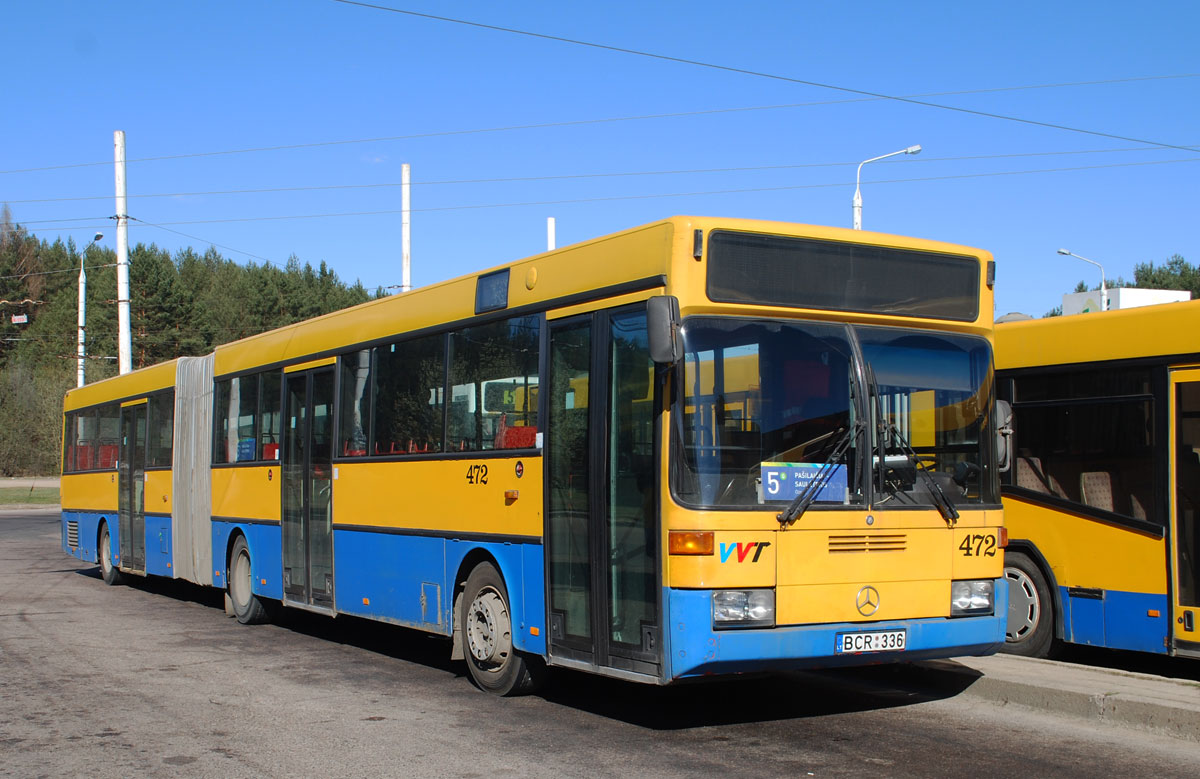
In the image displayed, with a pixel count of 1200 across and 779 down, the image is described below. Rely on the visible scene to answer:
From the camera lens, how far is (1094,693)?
26.5ft

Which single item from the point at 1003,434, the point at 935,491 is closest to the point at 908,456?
the point at 935,491

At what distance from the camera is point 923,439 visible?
7914 millimetres

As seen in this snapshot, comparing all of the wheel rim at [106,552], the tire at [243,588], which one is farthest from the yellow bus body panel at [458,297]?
the wheel rim at [106,552]

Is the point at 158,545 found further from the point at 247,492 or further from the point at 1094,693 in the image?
the point at 1094,693

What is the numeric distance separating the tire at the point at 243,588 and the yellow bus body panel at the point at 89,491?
584cm

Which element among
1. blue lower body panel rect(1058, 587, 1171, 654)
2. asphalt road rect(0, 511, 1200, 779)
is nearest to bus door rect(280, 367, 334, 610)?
asphalt road rect(0, 511, 1200, 779)

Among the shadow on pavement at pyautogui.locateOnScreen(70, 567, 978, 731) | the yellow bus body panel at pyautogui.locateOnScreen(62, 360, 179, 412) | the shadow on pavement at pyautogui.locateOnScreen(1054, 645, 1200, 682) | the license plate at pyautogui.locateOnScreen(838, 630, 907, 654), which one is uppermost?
the yellow bus body panel at pyautogui.locateOnScreen(62, 360, 179, 412)

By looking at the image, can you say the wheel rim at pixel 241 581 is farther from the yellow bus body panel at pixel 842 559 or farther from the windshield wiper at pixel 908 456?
the windshield wiper at pixel 908 456

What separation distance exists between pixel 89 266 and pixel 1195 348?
91.8 meters

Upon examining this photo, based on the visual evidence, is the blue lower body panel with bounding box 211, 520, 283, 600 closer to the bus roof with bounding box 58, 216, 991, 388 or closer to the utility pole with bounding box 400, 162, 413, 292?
the bus roof with bounding box 58, 216, 991, 388

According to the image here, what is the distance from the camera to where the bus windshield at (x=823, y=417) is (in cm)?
731

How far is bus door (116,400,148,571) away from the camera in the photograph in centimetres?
1856

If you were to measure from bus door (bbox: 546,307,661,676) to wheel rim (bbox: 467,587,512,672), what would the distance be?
799 mm

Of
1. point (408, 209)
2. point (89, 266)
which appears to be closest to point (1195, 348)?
point (408, 209)
